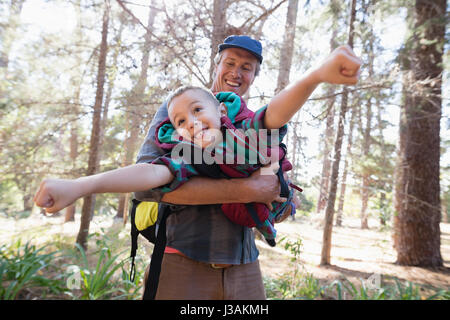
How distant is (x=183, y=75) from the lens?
15.0 ft

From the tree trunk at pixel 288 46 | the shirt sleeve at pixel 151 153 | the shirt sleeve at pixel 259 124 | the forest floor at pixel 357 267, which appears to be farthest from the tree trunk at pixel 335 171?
the shirt sleeve at pixel 151 153

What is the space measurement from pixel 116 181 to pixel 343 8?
257 inches

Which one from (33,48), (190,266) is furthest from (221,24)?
(33,48)

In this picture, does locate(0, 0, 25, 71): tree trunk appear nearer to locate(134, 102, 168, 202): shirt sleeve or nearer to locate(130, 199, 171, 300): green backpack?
locate(134, 102, 168, 202): shirt sleeve

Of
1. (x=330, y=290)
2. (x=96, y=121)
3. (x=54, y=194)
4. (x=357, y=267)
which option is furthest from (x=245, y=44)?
(x=357, y=267)

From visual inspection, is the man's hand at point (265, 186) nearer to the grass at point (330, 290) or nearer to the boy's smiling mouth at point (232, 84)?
the boy's smiling mouth at point (232, 84)

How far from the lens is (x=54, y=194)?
0.76 m

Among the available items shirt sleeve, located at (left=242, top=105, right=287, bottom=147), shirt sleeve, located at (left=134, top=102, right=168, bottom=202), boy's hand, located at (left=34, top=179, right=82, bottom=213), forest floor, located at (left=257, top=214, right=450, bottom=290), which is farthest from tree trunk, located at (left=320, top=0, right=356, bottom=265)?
boy's hand, located at (left=34, top=179, right=82, bottom=213)

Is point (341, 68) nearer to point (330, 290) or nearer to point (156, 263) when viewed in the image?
point (156, 263)

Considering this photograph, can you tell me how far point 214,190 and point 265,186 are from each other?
234mm

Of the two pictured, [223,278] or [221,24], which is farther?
[221,24]

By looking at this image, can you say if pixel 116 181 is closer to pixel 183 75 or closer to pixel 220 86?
pixel 220 86

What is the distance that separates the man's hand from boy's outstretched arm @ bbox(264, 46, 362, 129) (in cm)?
30
